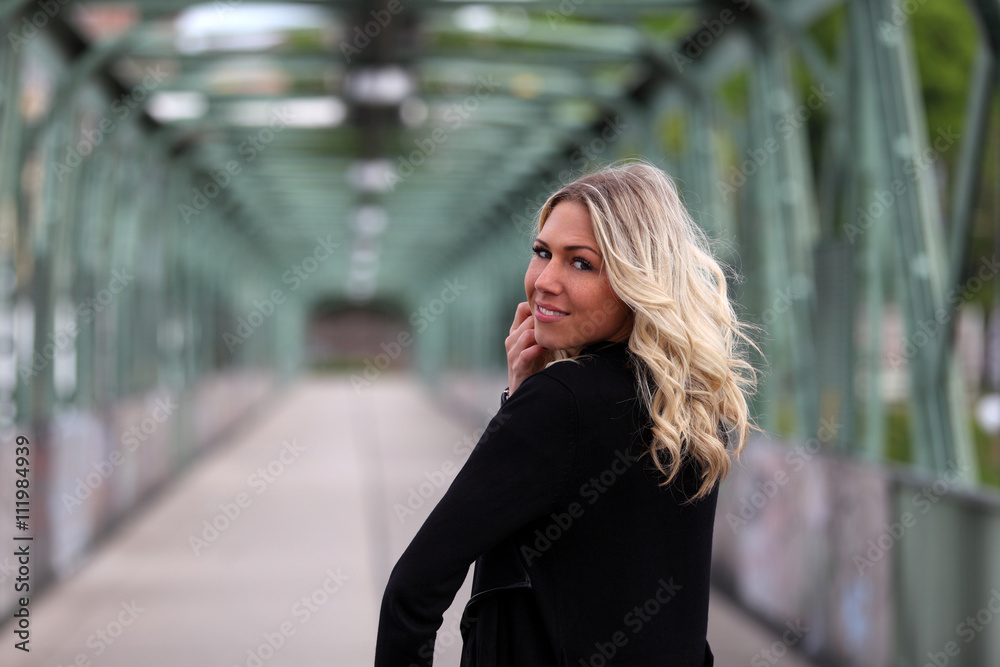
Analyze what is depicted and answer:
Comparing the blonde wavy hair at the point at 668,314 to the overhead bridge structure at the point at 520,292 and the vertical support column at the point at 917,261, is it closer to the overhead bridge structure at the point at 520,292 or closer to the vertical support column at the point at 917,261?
the overhead bridge structure at the point at 520,292

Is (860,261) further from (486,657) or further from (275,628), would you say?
(486,657)

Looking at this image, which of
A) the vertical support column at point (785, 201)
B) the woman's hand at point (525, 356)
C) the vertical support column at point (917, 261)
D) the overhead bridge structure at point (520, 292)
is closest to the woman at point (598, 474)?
the woman's hand at point (525, 356)

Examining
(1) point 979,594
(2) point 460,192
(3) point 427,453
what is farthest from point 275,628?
(2) point 460,192

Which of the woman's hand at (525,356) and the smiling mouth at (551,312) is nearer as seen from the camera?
the smiling mouth at (551,312)

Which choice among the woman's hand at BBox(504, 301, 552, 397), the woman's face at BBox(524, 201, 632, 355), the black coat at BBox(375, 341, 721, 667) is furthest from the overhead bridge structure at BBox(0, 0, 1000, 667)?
the black coat at BBox(375, 341, 721, 667)

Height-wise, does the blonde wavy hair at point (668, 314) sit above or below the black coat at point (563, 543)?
above

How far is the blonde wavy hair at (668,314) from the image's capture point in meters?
1.54

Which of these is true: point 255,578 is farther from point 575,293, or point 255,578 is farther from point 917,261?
point 575,293

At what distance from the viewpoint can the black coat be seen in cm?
148

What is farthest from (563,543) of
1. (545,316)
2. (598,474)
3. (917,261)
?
(917,261)

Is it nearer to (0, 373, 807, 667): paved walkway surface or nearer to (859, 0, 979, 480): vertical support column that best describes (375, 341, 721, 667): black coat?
(859, 0, 979, 480): vertical support column

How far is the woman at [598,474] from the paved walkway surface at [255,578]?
409 cm

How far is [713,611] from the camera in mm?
6766

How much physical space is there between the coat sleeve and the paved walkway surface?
4152 mm
